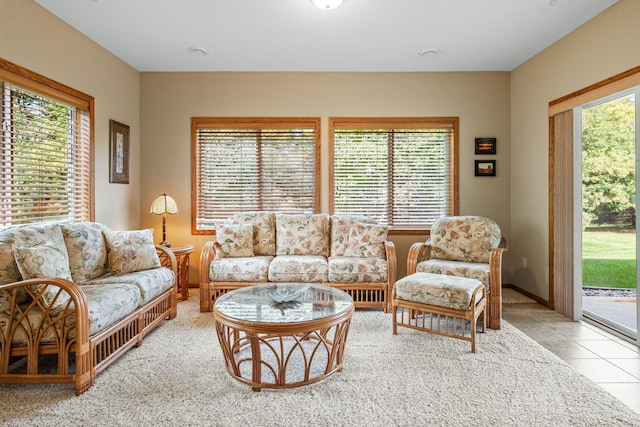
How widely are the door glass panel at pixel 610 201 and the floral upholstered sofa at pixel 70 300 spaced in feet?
13.3

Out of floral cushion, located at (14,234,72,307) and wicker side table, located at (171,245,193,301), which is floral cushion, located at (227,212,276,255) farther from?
floral cushion, located at (14,234,72,307)

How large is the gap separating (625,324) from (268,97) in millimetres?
4433

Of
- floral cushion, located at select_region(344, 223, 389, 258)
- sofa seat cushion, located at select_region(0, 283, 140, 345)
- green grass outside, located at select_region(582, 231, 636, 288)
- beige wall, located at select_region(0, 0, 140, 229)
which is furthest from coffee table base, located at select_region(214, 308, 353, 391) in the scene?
green grass outside, located at select_region(582, 231, 636, 288)

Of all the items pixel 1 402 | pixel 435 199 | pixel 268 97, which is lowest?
pixel 1 402

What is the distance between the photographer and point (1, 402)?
194 centimetres

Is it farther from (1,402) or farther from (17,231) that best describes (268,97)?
(1,402)

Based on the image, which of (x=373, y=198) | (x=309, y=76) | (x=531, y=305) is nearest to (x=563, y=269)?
(x=531, y=305)

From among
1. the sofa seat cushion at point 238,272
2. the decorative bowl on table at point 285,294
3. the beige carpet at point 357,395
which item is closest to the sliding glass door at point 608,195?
the beige carpet at point 357,395

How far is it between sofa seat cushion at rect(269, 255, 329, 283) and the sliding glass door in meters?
2.52

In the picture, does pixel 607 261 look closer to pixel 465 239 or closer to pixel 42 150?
pixel 465 239

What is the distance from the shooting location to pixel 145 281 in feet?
9.26

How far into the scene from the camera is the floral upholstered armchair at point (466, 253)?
122 inches

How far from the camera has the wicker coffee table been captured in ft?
6.57

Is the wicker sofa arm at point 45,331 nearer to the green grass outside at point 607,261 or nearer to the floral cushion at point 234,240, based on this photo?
the floral cushion at point 234,240
